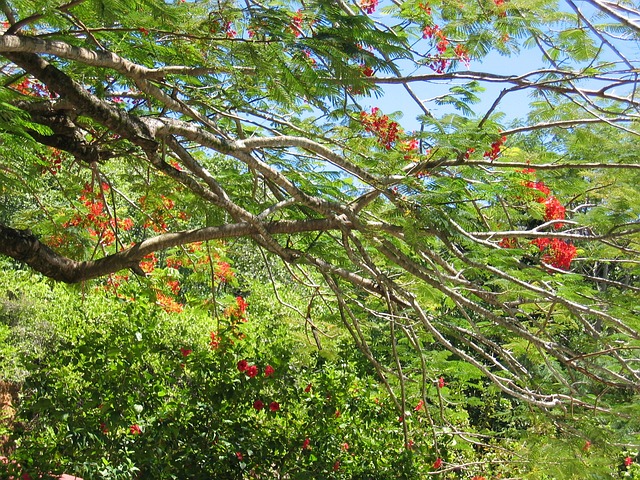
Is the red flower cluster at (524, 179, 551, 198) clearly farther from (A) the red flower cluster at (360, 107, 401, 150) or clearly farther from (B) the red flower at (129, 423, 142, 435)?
(B) the red flower at (129, 423, 142, 435)

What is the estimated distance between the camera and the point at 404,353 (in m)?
5.94

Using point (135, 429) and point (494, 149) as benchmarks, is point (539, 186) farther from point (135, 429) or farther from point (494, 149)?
point (135, 429)

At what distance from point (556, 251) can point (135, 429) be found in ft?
9.90

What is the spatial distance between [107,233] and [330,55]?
4.82m

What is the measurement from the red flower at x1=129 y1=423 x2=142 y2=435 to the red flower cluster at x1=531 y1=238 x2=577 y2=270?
2877 mm

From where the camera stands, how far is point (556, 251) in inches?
181

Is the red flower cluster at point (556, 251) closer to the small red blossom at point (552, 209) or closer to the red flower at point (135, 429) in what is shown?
the small red blossom at point (552, 209)

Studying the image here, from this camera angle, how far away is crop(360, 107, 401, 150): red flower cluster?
4027 mm

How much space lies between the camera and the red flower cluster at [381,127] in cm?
403

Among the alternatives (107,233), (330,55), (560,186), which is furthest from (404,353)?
(330,55)

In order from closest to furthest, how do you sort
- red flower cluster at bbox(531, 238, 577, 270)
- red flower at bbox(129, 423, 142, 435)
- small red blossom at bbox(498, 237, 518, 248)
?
red flower at bbox(129, 423, 142, 435) < red flower cluster at bbox(531, 238, 577, 270) < small red blossom at bbox(498, 237, 518, 248)

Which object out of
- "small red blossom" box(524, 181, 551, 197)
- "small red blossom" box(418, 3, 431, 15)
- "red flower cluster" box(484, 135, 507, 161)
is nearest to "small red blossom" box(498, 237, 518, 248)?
"small red blossom" box(524, 181, 551, 197)

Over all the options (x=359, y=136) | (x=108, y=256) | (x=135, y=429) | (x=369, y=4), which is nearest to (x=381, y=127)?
(x=359, y=136)

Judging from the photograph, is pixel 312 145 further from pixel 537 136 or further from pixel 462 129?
pixel 537 136
